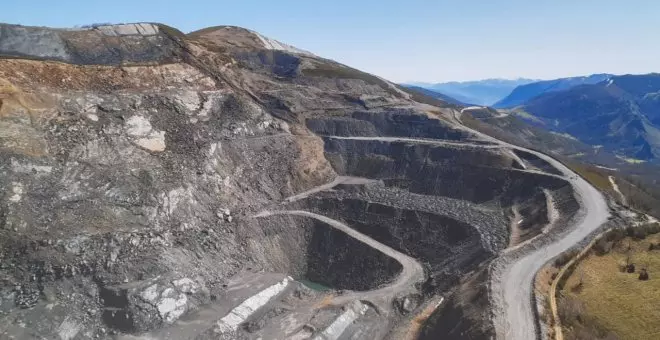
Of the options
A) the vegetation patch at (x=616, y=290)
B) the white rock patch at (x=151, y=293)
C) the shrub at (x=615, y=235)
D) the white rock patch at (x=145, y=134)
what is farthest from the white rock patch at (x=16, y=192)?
the shrub at (x=615, y=235)

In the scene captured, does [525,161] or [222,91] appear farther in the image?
[222,91]

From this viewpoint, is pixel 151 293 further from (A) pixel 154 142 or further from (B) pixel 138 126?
(B) pixel 138 126

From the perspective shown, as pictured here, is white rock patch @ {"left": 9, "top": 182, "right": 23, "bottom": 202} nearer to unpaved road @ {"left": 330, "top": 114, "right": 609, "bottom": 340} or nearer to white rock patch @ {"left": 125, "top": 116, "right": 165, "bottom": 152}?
white rock patch @ {"left": 125, "top": 116, "right": 165, "bottom": 152}

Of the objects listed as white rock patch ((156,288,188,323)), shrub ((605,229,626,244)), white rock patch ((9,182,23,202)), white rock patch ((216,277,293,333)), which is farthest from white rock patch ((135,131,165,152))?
shrub ((605,229,626,244))

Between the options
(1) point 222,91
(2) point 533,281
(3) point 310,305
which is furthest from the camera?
(1) point 222,91

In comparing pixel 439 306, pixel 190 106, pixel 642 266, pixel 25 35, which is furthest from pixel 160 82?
pixel 642 266

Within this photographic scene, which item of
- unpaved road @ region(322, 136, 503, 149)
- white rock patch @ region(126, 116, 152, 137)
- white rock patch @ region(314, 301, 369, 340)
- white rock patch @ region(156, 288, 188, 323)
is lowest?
white rock patch @ region(314, 301, 369, 340)

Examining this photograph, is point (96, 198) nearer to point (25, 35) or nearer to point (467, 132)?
point (25, 35)
